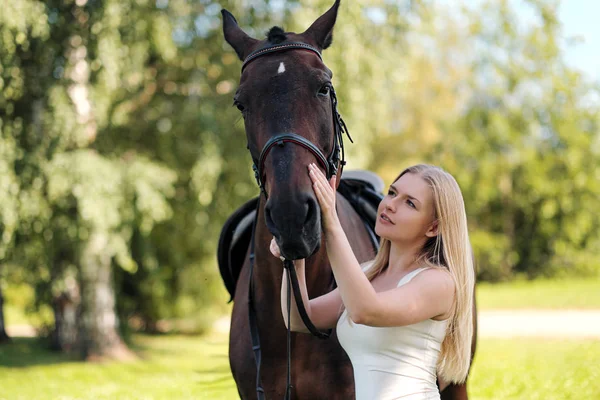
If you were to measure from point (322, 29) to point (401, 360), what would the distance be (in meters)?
1.35

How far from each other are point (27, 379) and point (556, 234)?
17931mm

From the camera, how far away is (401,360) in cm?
212

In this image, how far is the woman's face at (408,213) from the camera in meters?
2.17

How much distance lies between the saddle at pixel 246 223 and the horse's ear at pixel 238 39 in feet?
4.11

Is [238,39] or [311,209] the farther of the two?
[238,39]

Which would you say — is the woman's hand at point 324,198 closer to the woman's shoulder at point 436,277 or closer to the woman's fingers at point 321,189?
the woman's fingers at point 321,189

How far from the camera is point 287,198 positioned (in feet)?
6.42

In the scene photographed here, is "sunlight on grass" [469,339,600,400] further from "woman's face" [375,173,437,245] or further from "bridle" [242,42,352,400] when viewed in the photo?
"woman's face" [375,173,437,245]

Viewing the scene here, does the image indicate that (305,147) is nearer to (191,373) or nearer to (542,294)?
(191,373)

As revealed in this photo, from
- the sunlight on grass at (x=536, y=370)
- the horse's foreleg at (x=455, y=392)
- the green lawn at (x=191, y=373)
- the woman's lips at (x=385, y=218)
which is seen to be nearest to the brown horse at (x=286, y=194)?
the woman's lips at (x=385, y=218)

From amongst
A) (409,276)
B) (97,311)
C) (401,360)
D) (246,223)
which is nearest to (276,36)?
(409,276)

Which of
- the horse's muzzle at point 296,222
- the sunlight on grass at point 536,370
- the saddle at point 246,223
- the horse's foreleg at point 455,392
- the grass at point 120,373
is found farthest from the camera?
the grass at point 120,373

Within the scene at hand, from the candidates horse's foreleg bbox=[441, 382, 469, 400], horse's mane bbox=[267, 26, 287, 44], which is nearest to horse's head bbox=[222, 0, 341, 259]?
horse's mane bbox=[267, 26, 287, 44]

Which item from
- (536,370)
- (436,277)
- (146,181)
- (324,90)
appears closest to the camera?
(436,277)
